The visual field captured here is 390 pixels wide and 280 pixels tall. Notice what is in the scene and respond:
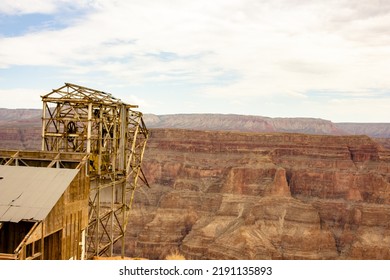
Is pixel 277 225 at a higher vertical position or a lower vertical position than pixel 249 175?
lower

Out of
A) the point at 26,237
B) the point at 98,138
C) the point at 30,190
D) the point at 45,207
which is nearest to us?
the point at 26,237

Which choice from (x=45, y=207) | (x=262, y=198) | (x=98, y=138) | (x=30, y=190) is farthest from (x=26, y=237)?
(x=262, y=198)

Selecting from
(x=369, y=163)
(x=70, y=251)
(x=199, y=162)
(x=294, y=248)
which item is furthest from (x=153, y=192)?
(x=70, y=251)

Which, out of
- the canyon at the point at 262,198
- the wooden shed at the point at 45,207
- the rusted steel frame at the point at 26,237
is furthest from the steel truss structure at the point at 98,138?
the canyon at the point at 262,198

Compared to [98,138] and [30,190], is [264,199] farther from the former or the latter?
[30,190]

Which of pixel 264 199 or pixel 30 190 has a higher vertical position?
pixel 30 190

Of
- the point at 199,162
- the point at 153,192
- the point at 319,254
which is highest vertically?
the point at 199,162

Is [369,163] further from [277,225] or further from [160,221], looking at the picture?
[160,221]

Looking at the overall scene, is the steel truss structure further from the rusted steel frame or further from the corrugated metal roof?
the rusted steel frame
